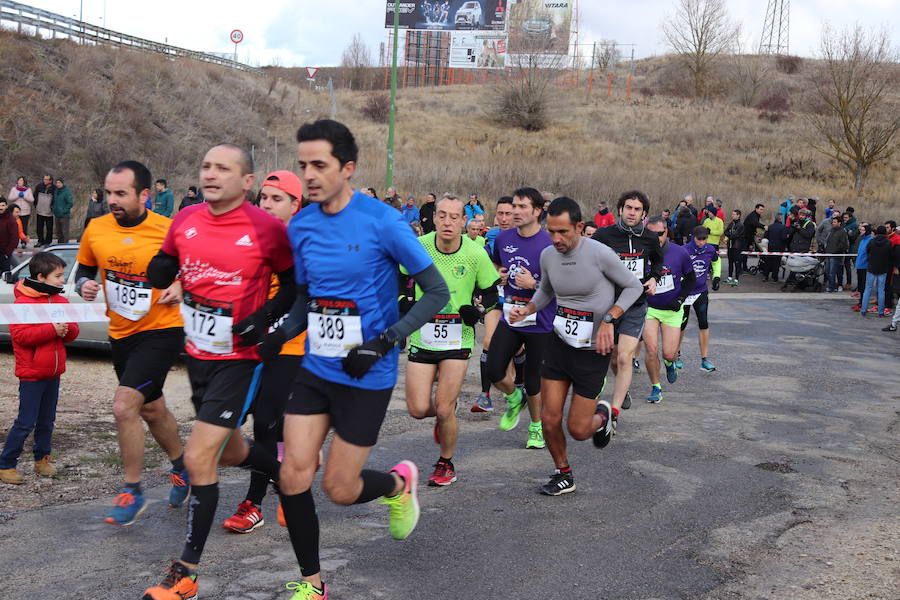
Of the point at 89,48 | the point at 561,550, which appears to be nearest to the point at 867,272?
the point at 561,550

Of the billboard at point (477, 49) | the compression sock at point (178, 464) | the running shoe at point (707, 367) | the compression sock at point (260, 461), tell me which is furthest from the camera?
the billboard at point (477, 49)

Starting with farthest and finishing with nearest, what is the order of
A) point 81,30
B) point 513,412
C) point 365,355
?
point 81,30 < point 513,412 < point 365,355

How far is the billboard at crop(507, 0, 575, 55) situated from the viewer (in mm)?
69938

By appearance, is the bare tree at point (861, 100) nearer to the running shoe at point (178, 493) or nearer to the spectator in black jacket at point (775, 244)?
the spectator in black jacket at point (775, 244)

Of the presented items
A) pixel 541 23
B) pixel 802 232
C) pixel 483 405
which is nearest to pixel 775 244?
pixel 802 232

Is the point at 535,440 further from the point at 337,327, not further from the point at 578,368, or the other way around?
the point at 337,327

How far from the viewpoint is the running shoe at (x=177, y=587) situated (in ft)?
13.1

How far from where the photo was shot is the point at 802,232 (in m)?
24.0

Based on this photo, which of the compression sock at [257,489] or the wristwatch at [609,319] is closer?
the compression sock at [257,489]

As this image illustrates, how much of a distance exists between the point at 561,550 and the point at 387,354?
5.93ft

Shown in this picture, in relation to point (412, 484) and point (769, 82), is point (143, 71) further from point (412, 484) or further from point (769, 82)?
point (769, 82)

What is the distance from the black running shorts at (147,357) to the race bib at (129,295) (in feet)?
0.46

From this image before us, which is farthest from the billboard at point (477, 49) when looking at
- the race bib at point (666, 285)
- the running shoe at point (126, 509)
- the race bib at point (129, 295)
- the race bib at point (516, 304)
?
the running shoe at point (126, 509)

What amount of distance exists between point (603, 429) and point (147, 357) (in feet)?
10.5
